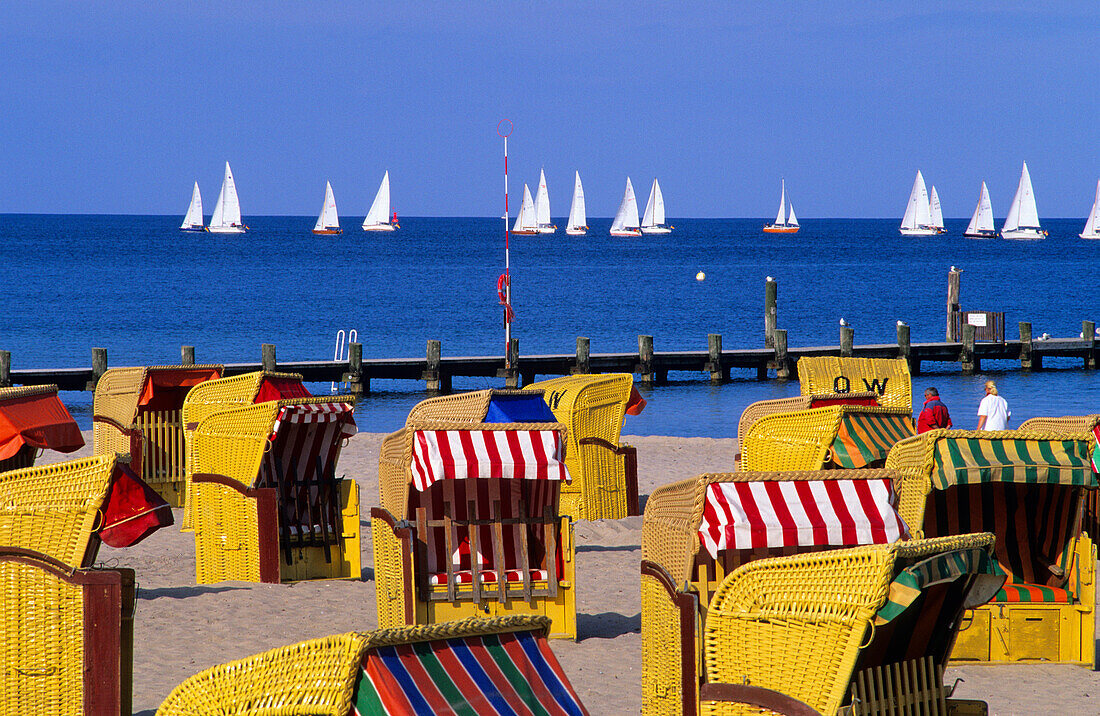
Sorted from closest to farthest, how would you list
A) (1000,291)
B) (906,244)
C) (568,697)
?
1. (568,697)
2. (1000,291)
3. (906,244)

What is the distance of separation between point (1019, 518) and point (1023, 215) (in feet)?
471

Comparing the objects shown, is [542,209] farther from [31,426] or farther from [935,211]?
[31,426]

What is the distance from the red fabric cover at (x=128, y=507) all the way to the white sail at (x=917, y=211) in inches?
6096

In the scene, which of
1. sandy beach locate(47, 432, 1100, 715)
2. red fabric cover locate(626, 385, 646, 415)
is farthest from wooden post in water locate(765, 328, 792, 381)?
sandy beach locate(47, 432, 1100, 715)

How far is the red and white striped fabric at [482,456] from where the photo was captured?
8562 mm

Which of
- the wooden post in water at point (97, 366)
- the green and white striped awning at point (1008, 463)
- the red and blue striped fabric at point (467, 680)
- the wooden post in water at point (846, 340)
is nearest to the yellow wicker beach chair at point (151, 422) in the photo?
the green and white striped awning at point (1008, 463)

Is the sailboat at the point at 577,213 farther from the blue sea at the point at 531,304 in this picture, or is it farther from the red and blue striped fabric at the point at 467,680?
the red and blue striped fabric at the point at 467,680

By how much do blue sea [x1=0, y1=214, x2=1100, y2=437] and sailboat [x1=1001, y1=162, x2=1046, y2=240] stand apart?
129 inches

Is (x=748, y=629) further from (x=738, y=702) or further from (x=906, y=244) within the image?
(x=906, y=244)

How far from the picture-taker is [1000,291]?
8906 cm

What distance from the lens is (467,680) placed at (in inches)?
156

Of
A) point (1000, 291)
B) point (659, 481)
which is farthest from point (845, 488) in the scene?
point (1000, 291)

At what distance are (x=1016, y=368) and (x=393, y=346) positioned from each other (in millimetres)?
24644

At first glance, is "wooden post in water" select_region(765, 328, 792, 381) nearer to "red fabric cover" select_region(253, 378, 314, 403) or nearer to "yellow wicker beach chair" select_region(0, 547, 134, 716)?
"red fabric cover" select_region(253, 378, 314, 403)
